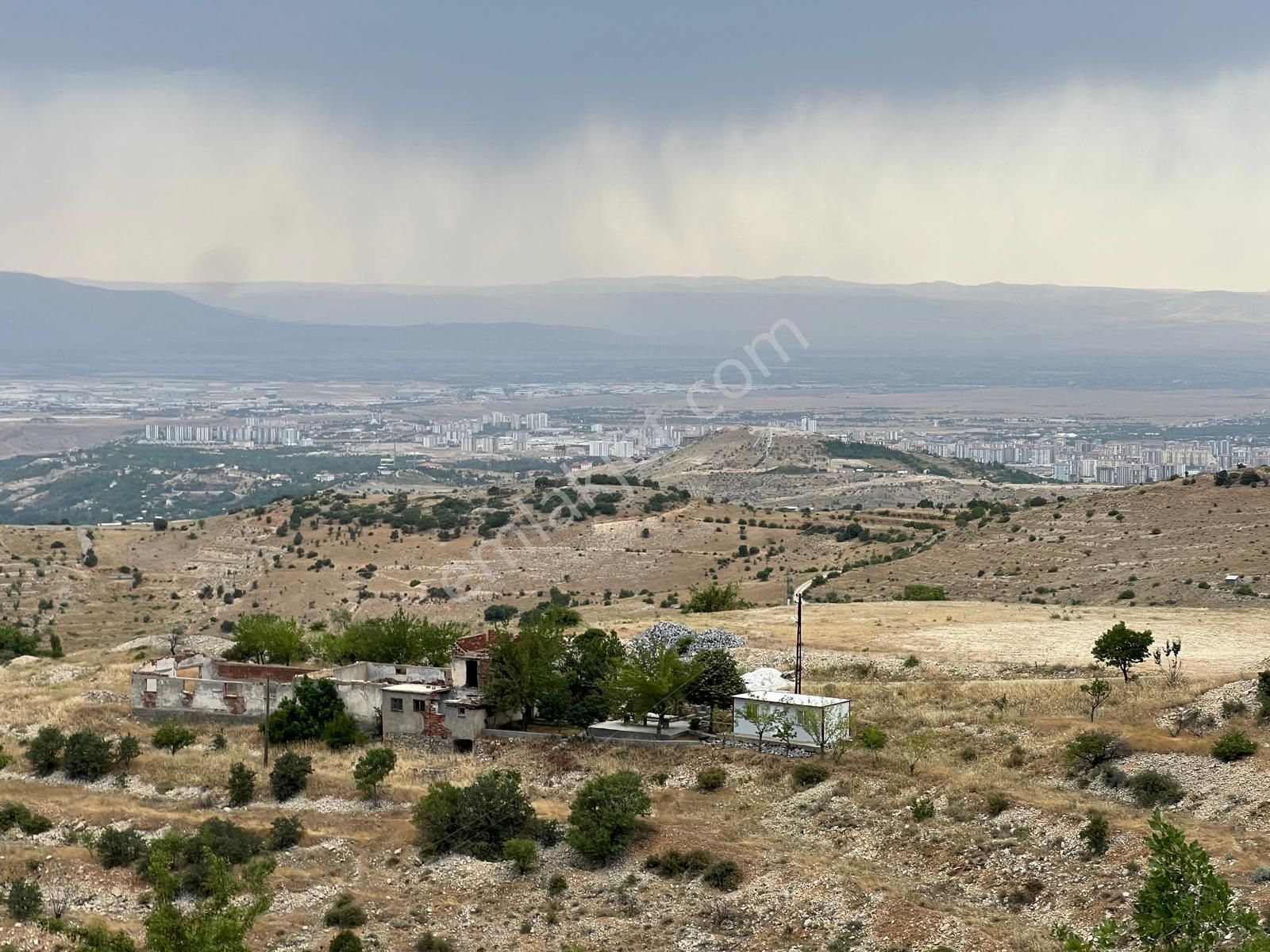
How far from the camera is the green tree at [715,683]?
135 feet

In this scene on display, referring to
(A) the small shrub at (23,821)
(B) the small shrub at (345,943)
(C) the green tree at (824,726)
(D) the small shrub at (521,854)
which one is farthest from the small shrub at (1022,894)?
(A) the small shrub at (23,821)

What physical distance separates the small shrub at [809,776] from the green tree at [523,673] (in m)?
9.13

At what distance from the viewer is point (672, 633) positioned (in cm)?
4875

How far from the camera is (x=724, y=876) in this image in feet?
103

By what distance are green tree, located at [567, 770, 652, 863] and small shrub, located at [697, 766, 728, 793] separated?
2076 millimetres

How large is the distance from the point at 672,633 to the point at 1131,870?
74.2ft

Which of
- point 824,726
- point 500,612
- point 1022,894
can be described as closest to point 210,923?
point 1022,894

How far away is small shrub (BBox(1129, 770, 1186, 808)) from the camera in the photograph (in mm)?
31031

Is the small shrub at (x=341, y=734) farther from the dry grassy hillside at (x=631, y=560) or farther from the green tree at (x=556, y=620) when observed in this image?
the dry grassy hillside at (x=631, y=560)

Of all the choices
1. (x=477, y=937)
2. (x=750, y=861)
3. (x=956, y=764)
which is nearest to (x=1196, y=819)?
(x=956, y=764)

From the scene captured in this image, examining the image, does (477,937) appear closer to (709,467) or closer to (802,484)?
(802,484)

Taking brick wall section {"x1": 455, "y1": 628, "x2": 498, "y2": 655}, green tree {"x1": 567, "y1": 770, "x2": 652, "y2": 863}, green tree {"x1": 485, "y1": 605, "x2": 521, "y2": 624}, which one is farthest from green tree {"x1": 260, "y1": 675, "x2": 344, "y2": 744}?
green tree {"x1": 485, "y1": 605, "x2": 521, "y2": 624}

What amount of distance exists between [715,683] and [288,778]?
38.6 feet

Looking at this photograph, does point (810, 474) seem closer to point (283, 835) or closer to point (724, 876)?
point (283, 835)
